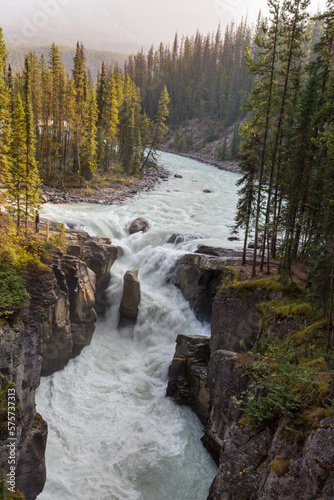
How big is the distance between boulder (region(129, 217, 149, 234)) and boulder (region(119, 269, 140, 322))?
28.2ft

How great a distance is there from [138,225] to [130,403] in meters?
17.8

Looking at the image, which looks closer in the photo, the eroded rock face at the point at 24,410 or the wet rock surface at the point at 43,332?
the eroded rock face at the point at 24,410

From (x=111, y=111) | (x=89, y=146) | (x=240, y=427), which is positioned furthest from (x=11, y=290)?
(x=111, y=111)

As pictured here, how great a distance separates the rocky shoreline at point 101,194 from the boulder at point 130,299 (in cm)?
1453

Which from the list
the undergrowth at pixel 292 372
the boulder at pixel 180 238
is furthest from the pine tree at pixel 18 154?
the undergrowth at pixel 292 372

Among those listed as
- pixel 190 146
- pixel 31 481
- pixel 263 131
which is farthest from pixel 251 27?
pixel 31 481

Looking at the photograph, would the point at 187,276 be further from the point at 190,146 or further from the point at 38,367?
the point at 190,146

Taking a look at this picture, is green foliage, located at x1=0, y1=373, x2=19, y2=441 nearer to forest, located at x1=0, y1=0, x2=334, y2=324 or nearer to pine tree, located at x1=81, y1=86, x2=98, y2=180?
forest, located at x1=0, y1=0, x2=334, y2=324

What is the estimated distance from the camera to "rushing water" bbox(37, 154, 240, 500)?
44.2ft

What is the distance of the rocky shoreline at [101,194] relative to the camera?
125 ft

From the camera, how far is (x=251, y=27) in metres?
125

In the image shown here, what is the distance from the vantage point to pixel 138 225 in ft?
104

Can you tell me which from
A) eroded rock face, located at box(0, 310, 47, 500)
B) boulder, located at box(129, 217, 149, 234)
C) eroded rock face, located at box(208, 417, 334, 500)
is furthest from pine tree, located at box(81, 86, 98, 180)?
eroded rock face, located at box(208, 417, 334, 500)

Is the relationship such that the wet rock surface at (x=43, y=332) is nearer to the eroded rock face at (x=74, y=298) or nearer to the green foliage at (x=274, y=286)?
the eroded rock face at (x=74, y=298)
